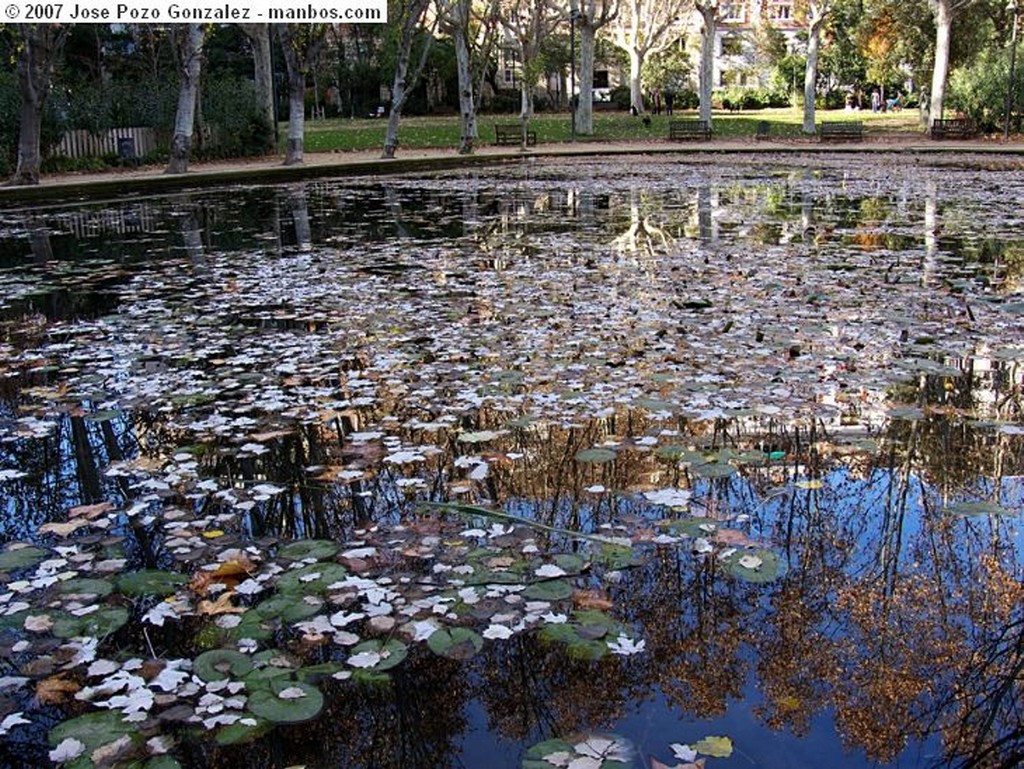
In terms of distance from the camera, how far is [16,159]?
77.7 feet

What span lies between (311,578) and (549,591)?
87 cm

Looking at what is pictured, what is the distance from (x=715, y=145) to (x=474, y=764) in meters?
32.3

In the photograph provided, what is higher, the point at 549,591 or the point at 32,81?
the point at 32,81

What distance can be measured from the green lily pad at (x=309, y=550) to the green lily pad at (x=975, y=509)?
257cm

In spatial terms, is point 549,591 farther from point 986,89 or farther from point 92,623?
point 986,89

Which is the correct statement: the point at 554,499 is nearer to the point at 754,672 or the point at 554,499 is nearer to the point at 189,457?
the point at 754,672

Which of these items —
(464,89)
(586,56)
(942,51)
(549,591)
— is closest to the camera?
(549,591)

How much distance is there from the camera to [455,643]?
10.4ft

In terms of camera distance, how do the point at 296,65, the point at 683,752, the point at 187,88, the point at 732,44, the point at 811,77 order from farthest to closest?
the point at 732,44 < the point at 811,77 < the point at 296,65 < the point at 187,88 < the point at 683,752

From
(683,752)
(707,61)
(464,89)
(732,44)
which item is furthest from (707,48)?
(732,44)

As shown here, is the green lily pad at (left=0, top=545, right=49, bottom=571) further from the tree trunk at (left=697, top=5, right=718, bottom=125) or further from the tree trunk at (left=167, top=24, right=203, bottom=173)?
the tree trunk at (left=697, top=5, right=718, bottom=125)

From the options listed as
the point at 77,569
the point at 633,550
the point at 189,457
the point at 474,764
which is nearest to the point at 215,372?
the point at 189,457

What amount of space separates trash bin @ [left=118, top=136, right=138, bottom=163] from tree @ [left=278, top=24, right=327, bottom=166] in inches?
160

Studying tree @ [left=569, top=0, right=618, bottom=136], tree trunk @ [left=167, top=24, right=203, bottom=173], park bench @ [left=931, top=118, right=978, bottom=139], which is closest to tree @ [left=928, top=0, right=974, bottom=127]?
park bench @ [left=931, top=118, right=978, bottom=139]
